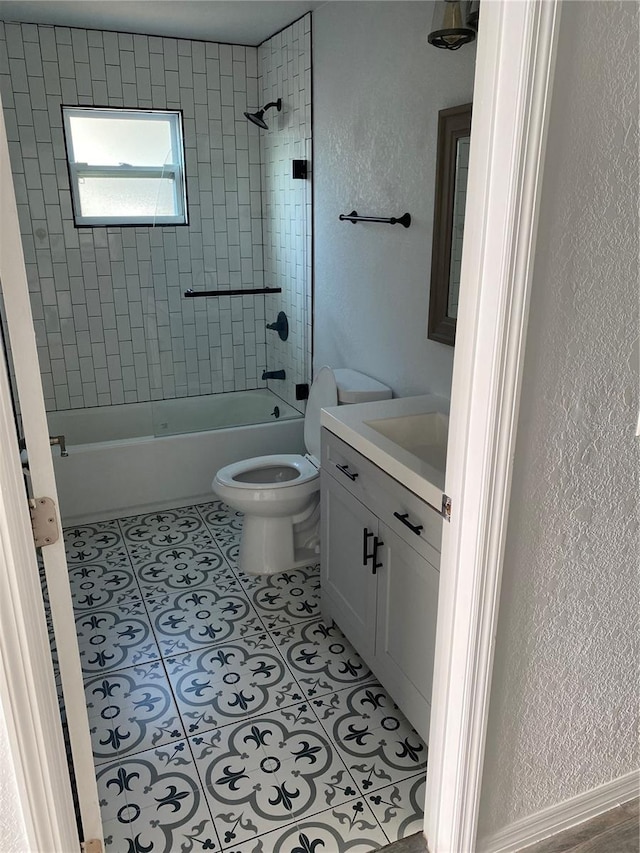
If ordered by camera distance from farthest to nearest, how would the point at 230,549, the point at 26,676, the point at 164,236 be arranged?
the point at 164,236
the point at 230,549
the point at 26,676

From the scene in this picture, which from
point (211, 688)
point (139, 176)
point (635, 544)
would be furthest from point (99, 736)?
point (139, 176)

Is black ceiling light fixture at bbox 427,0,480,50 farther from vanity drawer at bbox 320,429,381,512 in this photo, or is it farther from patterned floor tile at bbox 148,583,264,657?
patterned floor tile at bbox 148,583,264,657

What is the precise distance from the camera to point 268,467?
9.90 feet

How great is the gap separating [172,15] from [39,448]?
2810 mm

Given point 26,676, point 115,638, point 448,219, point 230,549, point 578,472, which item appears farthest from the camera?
point 230,549

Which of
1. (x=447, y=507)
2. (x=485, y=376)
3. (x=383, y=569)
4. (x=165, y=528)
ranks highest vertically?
(x=485, y=376)

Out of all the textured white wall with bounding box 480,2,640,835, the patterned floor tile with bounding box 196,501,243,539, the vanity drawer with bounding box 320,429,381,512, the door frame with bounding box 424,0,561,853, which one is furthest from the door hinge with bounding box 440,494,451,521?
the patterned floor tile with bounding box 196,501,243,539

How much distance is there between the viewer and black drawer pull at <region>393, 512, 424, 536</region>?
1785mm

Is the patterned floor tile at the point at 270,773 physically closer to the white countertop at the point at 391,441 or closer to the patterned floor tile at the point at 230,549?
the white countertop at the point at 391,441

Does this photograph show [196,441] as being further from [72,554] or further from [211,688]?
[211,688]

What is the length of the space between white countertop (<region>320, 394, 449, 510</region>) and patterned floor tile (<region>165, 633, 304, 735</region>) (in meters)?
0.83

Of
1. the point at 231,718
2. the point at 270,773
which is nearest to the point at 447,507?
the point at 270,773

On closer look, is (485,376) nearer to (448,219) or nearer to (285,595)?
(448,219)

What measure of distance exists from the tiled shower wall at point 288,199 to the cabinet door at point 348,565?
1.46 m
